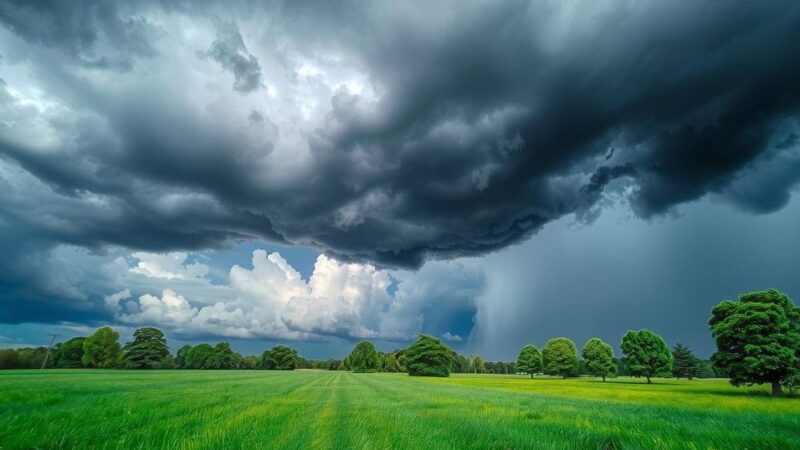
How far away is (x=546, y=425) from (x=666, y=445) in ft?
12.0


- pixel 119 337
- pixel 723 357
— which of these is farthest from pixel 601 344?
pixel 119 337

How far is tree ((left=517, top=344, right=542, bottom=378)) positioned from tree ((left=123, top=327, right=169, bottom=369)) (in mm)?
116761

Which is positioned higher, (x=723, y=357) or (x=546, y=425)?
(x=723, y=357)

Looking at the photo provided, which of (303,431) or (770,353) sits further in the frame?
(770,353)

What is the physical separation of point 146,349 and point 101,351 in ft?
37.7

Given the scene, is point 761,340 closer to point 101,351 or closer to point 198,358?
point 101,351

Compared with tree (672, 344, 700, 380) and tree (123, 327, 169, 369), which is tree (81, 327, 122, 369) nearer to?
tree (123, 327, 169, 369)

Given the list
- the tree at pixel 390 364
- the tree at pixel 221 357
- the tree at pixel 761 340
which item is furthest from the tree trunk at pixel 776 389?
the tree at pixel 221 357

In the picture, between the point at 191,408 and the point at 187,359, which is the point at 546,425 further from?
the point at 187,359

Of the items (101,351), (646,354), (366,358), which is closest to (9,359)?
(101,351)

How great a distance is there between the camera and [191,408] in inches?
479

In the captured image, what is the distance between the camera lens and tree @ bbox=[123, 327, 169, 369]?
11056 cm

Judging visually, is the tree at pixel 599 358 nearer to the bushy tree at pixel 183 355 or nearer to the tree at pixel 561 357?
the tree at pixel 561 357

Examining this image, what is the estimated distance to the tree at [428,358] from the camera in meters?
90.9
